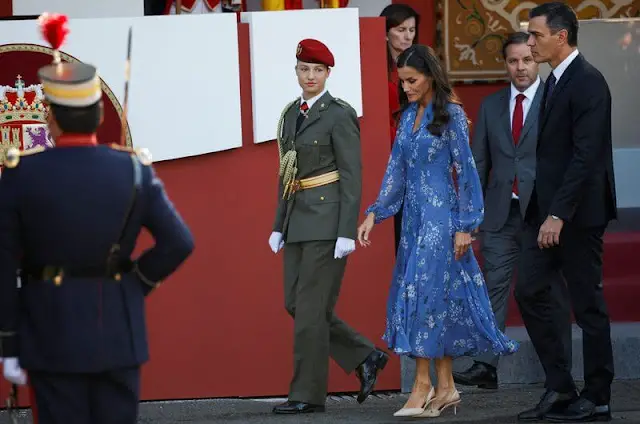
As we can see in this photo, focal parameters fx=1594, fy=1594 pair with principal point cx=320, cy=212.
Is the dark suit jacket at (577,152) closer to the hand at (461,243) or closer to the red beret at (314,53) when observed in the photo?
the hand at (461,243)

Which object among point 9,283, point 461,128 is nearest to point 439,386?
point 461,128

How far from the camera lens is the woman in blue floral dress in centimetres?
766

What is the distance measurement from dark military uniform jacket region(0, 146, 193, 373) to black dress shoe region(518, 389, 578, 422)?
3.08 metres

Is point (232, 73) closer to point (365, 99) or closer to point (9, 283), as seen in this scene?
point (365, 99)

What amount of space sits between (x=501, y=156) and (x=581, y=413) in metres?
1.88

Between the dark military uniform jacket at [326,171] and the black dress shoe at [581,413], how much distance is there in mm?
1325

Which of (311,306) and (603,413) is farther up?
(311,306)

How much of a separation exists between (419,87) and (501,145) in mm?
1340

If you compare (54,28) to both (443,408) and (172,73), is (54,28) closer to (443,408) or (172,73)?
(172,73)

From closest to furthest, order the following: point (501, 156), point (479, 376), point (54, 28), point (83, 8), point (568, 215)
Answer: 1. point (54, 28)
2. point (568, 215)
3. point (479, 376)
4. point (501, 156)
5. point (83, 8)

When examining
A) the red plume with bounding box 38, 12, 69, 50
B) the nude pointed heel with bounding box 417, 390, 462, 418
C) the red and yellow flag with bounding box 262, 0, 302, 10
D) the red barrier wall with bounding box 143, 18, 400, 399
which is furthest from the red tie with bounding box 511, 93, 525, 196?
the red plume with bounding box 38, 12, 69, 50

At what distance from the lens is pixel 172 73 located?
8445mm

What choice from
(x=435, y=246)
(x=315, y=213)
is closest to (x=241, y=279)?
(x=315, y=213)

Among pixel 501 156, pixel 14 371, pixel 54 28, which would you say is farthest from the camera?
pixel 501 156
